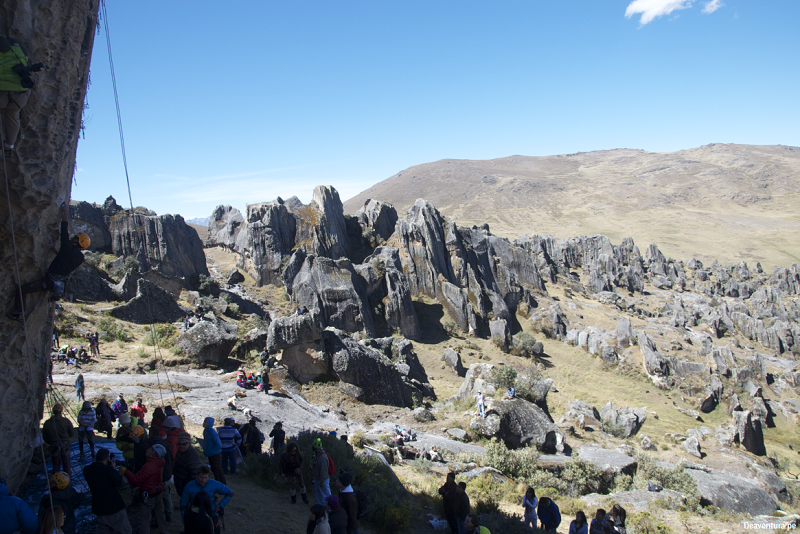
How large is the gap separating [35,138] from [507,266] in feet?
147

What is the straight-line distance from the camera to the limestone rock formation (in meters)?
29.8

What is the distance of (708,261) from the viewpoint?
83.6 m

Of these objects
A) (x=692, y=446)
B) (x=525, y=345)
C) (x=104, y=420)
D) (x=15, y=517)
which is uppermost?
(x=15, y=517)

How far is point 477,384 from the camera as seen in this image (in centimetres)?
1911

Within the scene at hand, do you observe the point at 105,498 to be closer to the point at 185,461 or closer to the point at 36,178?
the point at 185,461

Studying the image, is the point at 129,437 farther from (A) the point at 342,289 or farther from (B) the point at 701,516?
(A) the point at 342,289

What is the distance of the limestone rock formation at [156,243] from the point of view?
29.8 m

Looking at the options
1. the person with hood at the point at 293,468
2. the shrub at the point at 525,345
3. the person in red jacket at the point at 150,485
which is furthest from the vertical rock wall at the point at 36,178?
the shrub at the point at 525,345

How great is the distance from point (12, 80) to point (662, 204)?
165m

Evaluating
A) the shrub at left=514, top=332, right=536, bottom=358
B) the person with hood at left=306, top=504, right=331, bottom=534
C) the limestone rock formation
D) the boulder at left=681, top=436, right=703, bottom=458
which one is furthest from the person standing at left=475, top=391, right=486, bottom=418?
the limestone rock formation

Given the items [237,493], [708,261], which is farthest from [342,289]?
[708,261]

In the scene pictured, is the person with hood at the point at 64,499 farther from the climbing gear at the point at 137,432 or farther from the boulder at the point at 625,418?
the boulder at the point at 625,418

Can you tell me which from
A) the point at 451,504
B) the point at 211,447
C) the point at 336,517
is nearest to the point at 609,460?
the point at 451,504

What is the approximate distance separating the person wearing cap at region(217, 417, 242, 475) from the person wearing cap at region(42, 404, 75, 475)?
235cm
